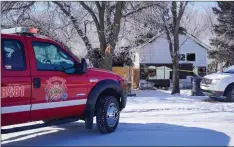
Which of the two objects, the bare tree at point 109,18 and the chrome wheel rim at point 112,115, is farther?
the bare tree at point 109,18

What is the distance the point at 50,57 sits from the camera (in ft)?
23.1

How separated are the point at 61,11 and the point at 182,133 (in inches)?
639

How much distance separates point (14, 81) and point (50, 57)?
113 centimetres

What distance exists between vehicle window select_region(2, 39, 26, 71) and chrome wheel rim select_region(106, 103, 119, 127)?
2.28 metres

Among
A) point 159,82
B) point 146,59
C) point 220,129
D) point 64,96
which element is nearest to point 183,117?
point 220,129

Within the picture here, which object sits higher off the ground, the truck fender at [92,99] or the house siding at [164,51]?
the house siding at [164,51]

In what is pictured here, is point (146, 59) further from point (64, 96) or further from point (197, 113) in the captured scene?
point (64, 96)

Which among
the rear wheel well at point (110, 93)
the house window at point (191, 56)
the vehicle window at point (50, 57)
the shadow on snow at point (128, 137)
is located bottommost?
the shadow on snow at point (128, 137)

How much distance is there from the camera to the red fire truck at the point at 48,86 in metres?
6.14

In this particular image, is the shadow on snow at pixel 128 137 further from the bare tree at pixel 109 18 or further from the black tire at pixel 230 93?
the bare tree at pixel 109 18

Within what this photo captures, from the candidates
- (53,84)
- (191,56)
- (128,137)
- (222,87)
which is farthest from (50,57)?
(191,56)

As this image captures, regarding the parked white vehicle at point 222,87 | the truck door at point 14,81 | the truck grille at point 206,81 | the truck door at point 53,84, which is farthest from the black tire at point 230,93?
the truck door at point 14,81

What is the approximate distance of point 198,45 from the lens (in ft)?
123

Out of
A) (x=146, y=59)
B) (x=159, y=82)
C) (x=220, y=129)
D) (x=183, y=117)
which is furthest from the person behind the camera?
(x=146, y=59)
